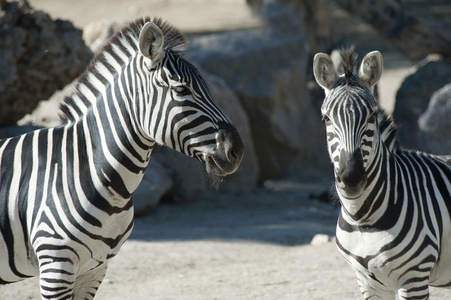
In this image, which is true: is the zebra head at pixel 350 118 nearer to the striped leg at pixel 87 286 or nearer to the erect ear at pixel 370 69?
the erect ear at pixel 370 69

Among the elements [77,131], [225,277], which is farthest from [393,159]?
[225,277]

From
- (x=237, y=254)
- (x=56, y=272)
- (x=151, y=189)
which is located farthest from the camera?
(x=151, y=189)

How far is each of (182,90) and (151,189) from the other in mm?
4956

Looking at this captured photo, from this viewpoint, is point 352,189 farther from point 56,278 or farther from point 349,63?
point 56,278

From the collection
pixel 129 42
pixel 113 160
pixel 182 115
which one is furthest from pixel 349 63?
pixel 113 160

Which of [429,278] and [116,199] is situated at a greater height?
[116,199]

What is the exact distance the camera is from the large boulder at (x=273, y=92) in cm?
1055

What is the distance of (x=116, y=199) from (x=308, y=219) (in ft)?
18.0

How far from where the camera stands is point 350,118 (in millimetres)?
3586

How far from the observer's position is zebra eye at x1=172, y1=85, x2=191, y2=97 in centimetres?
364

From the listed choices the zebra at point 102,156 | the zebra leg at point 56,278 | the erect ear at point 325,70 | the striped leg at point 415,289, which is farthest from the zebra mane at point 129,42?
the striped leg at point 415,289

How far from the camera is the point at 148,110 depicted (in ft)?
12.1

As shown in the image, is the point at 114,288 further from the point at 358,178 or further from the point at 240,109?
the point at 240,109

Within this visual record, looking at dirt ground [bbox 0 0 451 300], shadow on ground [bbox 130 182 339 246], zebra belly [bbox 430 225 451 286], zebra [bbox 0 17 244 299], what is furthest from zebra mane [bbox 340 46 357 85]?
shadow on ground [bbox 130 182 339 246]
